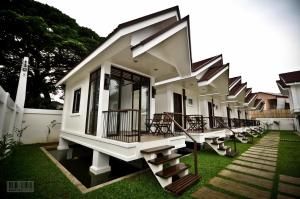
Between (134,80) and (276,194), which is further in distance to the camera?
(134,80)

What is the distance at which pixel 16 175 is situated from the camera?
12.1 feet

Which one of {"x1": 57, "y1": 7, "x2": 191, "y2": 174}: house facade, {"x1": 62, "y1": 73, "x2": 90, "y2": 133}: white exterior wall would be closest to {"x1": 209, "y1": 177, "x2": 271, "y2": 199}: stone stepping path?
{"x1": 57, "y1": 7, "x2": 191, "y2": 174}: house facade

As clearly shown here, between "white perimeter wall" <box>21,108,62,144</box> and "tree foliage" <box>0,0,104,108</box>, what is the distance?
130 inches

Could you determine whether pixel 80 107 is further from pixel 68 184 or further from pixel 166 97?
pixel 166 97

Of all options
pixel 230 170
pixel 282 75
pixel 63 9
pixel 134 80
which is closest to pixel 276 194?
pixel 230 170

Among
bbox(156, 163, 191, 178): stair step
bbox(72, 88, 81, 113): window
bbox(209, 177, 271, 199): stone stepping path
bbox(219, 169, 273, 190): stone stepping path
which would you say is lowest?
bbox(219, 169, 273, 190): stone stepping path

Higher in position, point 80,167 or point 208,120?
point 208,120

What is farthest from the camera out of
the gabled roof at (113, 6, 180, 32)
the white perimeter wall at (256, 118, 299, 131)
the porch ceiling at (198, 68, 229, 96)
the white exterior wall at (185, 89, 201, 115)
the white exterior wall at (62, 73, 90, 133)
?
the white perimeter wall at (256, 118, 299, 131)

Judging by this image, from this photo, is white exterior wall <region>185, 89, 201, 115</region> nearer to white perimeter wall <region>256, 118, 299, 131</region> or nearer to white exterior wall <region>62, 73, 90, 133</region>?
white exterior wall <region>62, 73, 90, 133</region>

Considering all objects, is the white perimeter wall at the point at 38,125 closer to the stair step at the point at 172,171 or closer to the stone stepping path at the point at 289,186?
the stair step at the point at 172,171

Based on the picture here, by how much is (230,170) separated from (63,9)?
60.7 ft

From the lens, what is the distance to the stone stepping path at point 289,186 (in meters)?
3.00

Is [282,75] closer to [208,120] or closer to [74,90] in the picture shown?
[208,120]

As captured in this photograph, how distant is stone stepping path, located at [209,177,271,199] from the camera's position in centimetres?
289
